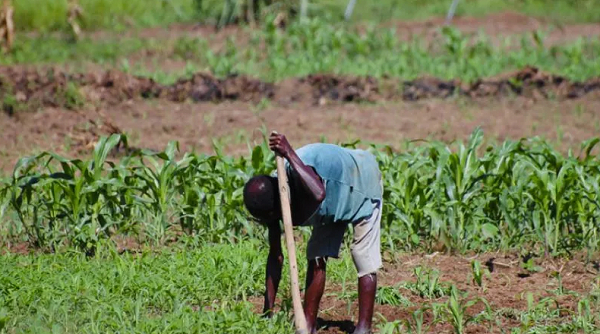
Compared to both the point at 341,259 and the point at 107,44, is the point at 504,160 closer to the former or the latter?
the point at 341,259

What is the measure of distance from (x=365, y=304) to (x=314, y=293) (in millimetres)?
271

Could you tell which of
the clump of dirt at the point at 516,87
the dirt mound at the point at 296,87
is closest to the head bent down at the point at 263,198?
the dirt mound at the point at 296,87

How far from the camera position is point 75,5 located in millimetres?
15539

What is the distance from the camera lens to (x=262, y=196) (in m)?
4.99

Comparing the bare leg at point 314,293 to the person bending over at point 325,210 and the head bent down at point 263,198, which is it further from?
the head bent down at point 263,198

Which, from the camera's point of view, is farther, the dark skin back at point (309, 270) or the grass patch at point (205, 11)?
the grass patch at point (205, 11)

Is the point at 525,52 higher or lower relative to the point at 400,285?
higher

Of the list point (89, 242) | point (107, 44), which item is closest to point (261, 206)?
point (89, 242)

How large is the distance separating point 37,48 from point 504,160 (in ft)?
30.3

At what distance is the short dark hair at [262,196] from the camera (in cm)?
499

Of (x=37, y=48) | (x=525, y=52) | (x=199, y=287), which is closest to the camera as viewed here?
(x=199, y=287)

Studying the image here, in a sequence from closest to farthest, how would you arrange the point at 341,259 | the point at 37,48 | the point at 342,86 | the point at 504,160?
the point at 341,259 → the point at 504,160 → the point at 342,86 → the point at 37,48

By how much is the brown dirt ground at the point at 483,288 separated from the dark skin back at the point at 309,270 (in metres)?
0.24

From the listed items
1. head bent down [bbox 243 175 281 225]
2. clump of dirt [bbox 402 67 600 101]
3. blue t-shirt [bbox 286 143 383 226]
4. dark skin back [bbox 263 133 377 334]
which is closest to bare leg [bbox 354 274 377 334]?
dark skin back [bbox 263 133 377 334]
